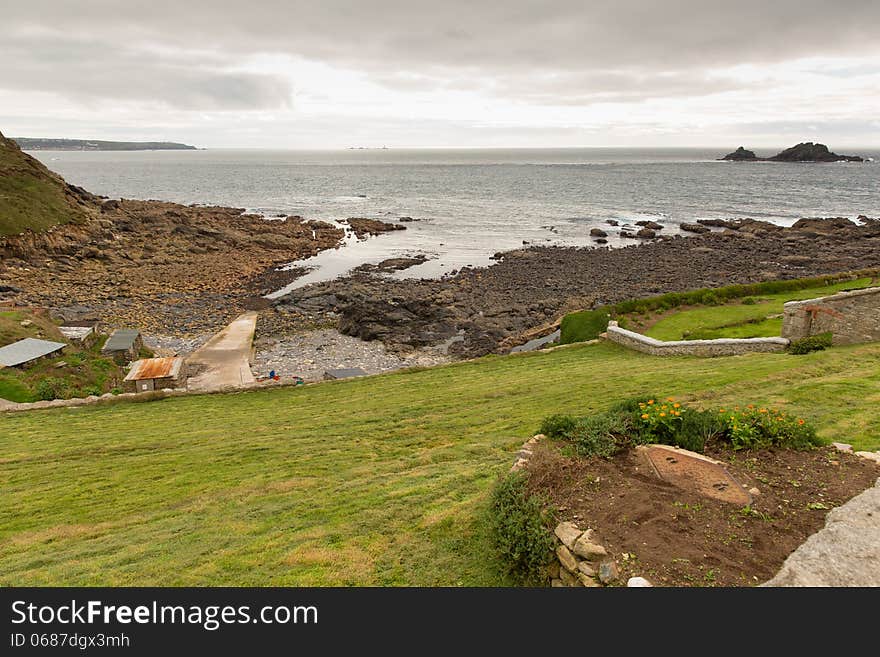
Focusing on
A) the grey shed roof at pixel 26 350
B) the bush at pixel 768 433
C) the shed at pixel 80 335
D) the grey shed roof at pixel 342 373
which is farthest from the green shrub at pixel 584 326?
the shed at pixel 80 335

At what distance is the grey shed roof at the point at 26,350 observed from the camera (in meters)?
24.5

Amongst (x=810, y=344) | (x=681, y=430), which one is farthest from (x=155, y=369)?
(x=810, y=344)

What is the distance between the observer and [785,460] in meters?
8.68

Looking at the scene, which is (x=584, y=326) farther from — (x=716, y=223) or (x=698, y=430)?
(x=716, y=223)

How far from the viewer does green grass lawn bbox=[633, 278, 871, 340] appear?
24.8m

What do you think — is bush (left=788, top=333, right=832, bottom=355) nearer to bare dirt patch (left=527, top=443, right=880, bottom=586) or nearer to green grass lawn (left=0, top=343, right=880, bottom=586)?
green grass lawn (left=0, top=343, right=880, bottom=586)

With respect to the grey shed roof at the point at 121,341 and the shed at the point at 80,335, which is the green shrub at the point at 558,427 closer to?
the grey shed roof at the point at 121,341

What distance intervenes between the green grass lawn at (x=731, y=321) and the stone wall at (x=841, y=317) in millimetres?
2966

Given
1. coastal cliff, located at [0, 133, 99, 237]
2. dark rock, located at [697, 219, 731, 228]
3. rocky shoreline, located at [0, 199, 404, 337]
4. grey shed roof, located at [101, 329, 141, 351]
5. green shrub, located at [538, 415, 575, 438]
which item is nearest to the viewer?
green shrub, located at [538, 415, 575, 438]

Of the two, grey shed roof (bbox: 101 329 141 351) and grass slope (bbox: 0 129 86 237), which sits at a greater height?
grass slope (bbox: 0 129 86 237)

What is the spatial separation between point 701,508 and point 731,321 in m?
22.1

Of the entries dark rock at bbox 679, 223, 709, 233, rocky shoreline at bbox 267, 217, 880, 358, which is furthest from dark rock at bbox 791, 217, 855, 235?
dark rock at bbox 679, 223, 709, 233

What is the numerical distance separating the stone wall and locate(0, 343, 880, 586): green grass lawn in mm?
2517

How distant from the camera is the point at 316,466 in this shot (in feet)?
41.5
